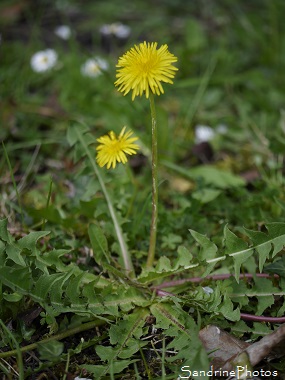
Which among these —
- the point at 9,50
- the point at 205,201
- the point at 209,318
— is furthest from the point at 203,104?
the point at 209,318

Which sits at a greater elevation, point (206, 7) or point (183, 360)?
point (206, 7)

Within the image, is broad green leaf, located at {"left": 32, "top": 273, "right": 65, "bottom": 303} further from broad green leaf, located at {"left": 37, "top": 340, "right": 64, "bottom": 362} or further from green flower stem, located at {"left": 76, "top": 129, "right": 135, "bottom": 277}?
green flower stem, located at {"left": 76, "top": 129, "right": 135, "bottom": 277}

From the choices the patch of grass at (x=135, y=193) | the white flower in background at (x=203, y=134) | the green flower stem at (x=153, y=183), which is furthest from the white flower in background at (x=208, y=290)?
the white flower in background at (x=203, y=134)

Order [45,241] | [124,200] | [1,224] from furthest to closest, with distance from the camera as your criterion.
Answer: [124,200] < [45,241] < [1,224]

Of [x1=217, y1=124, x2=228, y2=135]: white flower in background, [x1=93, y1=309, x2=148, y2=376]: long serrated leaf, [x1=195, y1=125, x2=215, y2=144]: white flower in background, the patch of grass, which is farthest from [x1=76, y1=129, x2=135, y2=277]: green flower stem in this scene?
[x1=217, y1=124, x2=228, y2=135]: white flower in background

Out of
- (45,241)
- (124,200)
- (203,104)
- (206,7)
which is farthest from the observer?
(206,7)

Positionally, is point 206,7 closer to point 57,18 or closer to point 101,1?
point 101,1

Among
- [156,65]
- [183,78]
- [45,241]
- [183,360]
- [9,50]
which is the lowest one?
[183,360]
